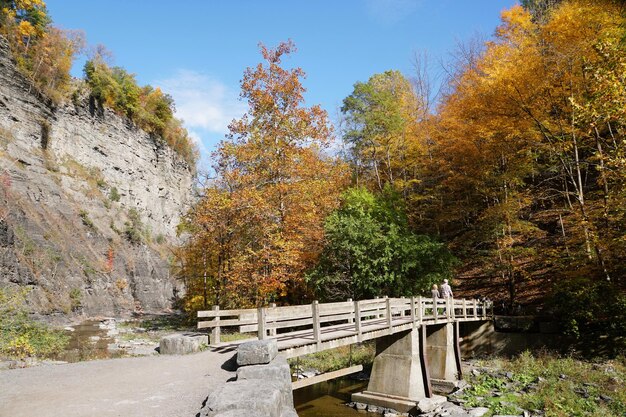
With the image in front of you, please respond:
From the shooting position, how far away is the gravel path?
5.77m

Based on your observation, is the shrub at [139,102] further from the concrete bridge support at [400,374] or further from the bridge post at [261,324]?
the bridge post at [261,324]

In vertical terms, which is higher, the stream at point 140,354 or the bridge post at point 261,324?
the bridge post at point 261,324

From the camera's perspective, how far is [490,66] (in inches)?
750

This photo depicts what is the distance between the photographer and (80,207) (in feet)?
121

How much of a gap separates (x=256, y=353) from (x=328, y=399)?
1033 cm

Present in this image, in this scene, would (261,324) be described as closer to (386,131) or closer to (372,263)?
(372,263)

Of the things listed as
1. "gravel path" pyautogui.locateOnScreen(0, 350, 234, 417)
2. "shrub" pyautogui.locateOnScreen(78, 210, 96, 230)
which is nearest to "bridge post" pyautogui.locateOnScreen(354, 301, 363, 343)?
"gravel path" pyautogui.locateOnScreen(0, 350, 234, 417)

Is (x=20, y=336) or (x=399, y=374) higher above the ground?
(x=20, y=336)

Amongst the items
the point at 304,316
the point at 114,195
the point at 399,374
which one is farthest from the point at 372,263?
the point at 114,195

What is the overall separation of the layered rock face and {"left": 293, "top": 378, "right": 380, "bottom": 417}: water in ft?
51.0

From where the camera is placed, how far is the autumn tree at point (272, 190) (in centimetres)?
1967

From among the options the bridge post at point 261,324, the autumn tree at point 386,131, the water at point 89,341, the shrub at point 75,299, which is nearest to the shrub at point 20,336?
the water at point 89,341

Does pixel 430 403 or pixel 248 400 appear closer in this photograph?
pixel 248 400

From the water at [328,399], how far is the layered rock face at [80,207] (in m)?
15.6
